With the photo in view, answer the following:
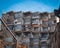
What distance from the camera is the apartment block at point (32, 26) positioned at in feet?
95.7

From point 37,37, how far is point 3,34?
913 inches

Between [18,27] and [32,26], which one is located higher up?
[32,26]

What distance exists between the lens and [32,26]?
30.5m

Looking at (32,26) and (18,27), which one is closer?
(32,26)

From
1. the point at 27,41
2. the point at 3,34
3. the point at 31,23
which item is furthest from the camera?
the point at 31,23

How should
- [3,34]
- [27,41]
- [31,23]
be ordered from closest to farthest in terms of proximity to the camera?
[3,34] < [27,41] < [31,23]

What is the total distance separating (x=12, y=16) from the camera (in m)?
31.7

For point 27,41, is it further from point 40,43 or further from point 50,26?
point 50,26

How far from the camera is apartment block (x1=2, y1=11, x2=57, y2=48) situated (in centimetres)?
2916

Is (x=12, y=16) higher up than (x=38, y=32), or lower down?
higher up

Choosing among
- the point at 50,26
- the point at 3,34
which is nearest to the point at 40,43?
the point at 50,26

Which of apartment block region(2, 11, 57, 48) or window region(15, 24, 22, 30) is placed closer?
apartment block region(2, 11, 57, 48)

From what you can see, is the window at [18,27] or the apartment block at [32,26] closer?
the apartment block at [32,26]

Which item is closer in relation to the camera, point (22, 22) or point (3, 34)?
point (3, 34)
